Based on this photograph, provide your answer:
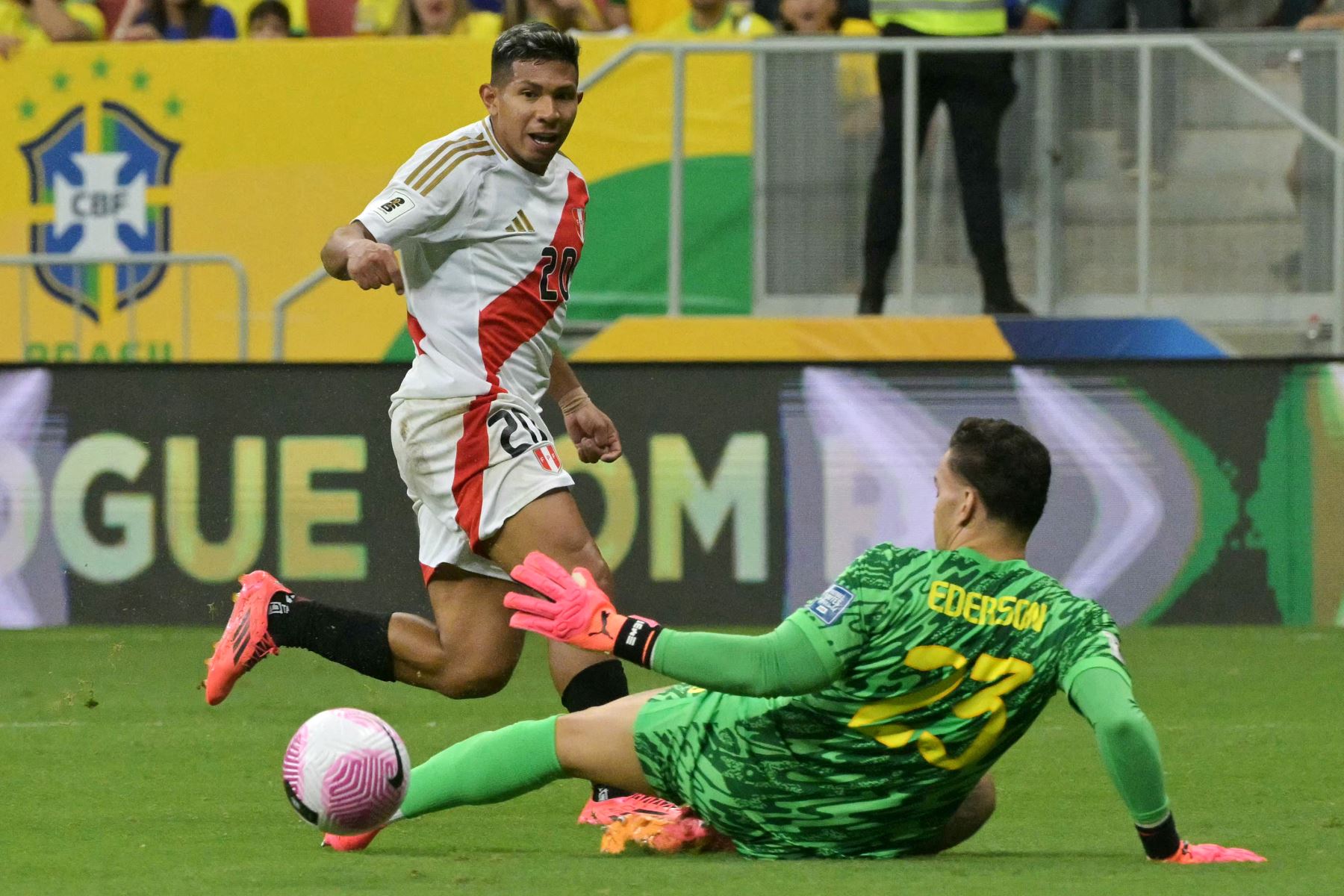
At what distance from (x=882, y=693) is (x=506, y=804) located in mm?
1775

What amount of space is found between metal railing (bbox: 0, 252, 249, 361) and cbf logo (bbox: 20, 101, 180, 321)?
0.09 meters

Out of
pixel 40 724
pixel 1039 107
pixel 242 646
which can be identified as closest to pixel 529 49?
pixel 242 646

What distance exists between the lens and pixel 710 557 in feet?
34.1

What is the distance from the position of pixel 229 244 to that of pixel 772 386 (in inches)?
137

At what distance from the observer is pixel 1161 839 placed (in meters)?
4.45

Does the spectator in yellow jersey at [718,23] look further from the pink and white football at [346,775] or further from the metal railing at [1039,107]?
the pink and white football at [346,775]

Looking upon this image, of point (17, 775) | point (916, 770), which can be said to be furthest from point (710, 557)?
point (916, 770)

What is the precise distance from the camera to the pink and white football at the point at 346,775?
4.58 meters

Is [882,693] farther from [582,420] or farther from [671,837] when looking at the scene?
[582,420]

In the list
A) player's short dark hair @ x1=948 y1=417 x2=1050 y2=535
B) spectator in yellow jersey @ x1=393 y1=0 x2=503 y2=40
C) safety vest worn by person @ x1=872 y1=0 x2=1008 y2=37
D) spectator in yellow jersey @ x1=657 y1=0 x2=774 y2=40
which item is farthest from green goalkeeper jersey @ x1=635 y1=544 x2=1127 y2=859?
spectator in yellow jersey @ x1=393 y1=0 x2=503 y2=40

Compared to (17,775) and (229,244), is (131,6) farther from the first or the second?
(17,775)

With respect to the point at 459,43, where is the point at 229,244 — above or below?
below

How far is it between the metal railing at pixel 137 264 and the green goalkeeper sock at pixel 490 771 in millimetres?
6963

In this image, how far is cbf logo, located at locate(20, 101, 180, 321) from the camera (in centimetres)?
1186
